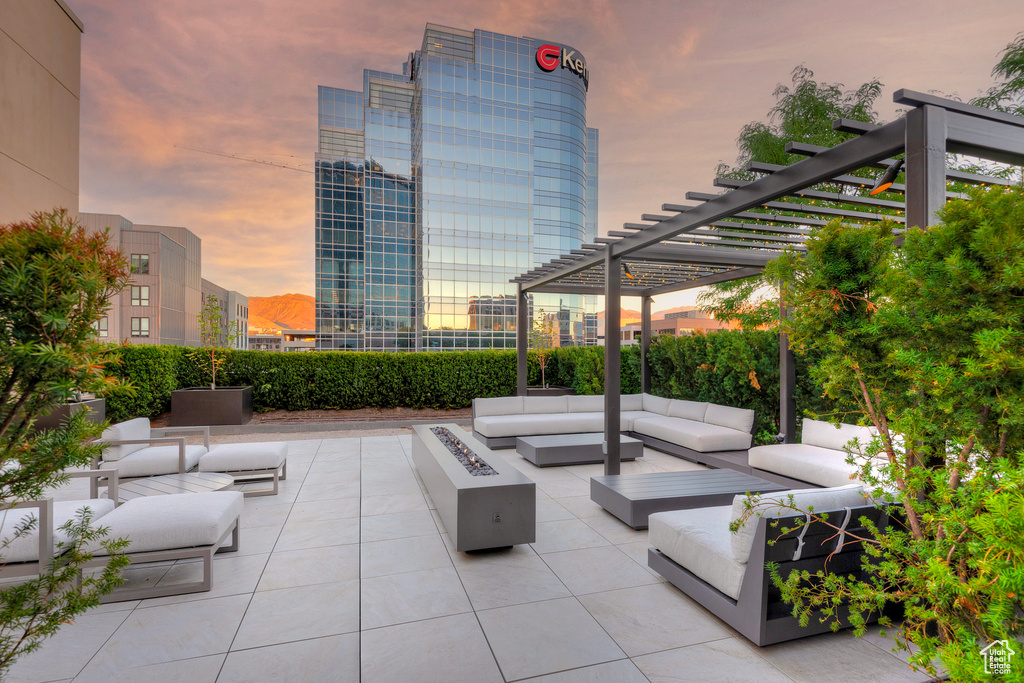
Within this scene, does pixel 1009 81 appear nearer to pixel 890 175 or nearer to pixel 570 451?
pixel 890 175

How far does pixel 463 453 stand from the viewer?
471cm

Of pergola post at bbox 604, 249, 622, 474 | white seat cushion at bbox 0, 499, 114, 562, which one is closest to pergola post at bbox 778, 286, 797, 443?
pergola post at bbox 604, 249, 622, 474

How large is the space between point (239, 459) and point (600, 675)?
14.3 ft

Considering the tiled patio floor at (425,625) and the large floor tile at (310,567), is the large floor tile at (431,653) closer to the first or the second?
the tiled patio floor at (425,625)

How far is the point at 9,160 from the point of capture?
13.8ft

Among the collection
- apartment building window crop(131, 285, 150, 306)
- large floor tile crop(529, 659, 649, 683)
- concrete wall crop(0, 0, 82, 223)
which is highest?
apartment building window crop(131, 285, 150, 306)

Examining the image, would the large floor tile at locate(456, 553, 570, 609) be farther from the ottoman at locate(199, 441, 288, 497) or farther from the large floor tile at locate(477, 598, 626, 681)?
the ottoman at locate(199, 441, 288, 497)

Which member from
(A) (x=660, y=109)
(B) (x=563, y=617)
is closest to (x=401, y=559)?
(B) (x=563, y=617)

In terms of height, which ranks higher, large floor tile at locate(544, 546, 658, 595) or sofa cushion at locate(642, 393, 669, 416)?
sofa cushion at locate(642, 393, 669, 416)

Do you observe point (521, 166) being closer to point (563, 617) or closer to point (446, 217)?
point (446, 217)

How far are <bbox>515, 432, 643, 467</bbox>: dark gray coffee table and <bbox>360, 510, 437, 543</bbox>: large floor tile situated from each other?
6.84 ft

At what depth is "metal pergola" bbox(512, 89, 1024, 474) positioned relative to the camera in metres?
2.33

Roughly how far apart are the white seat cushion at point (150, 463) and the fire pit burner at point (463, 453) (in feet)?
8.90

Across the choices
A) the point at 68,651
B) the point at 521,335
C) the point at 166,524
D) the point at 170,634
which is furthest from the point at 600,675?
the point at 521,335
